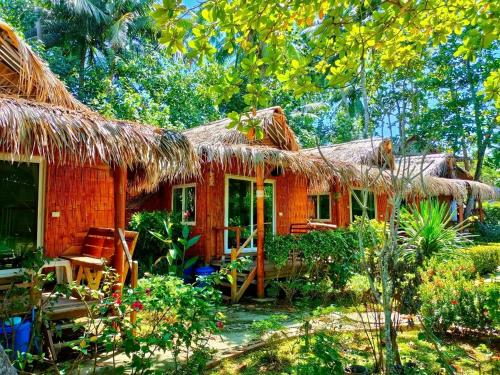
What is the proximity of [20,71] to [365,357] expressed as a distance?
6032mm

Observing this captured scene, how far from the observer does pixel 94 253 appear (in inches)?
244

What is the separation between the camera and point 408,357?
421 centimetres

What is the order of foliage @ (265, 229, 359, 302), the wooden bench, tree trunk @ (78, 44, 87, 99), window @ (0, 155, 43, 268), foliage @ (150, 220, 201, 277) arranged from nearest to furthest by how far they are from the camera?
window @ (0, 155, 43, 268) < foliage @ (265, 229, 359, 302) < foliage @ (150, 220, 201, 277) < the wooden bench < tree trunk @ (78, 44, 87, 99)

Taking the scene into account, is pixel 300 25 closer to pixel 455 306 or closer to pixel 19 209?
pixel 455 306

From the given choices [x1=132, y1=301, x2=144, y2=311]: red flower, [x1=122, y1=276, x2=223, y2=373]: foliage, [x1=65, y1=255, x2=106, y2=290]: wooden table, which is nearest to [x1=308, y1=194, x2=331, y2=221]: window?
[x1=65, y1=255, x2=106, y2=290]: wooden table

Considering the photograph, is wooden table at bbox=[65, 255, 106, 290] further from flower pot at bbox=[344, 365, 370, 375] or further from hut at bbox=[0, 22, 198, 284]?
flower pot at bbox=[344, 365, 370, 375]

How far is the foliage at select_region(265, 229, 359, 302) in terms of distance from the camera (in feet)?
26.3

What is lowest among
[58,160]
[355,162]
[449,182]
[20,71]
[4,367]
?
[4,367]

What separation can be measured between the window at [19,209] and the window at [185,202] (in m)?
3.95

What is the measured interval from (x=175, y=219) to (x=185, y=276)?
4.74 ft

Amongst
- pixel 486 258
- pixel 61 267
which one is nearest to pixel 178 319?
pixel 61 267

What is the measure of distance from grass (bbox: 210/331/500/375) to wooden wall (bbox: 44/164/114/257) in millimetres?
3728

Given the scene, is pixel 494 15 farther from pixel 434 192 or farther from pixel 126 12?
pixel 126 12

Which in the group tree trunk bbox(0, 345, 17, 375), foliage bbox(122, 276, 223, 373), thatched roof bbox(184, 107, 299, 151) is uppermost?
thatched roof bbox(184, 107, 299, 151)
